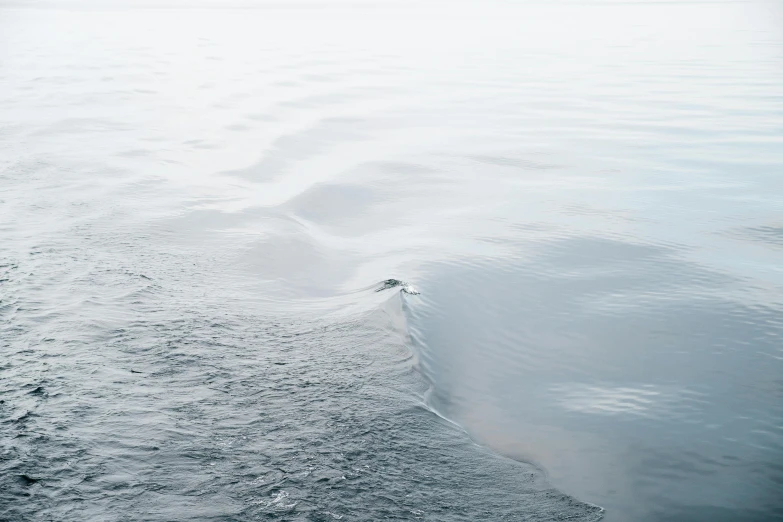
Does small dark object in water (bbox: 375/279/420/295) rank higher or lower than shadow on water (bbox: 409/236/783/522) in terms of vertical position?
higher

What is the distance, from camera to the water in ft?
15.8

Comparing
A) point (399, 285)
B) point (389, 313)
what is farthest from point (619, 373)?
point (399, 285)

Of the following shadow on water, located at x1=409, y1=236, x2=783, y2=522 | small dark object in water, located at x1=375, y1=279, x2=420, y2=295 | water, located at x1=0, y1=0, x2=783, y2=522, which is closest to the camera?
water, located at x1=0, y1=0, x2=783, y2=522

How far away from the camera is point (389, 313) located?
7230 mm

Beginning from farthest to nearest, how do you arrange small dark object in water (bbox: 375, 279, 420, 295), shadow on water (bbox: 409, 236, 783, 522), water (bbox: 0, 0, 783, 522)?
small dark object in water (bbox: 375, 279, 420, 295), shadow on water (bbox: 409, 236, 783, 522), water (bbox: 0, 0, 783, 522)

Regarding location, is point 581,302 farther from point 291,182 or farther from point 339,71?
point 339,71

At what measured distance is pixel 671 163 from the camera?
13.1 metres

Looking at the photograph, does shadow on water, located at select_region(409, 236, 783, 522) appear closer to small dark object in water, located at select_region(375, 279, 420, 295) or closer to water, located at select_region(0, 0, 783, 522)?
water, located at select_region(0, 0, 783, 522)

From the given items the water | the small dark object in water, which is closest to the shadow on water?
the water

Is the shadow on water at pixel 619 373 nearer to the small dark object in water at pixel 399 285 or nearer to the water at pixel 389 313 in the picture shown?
the water at pixel 389 313

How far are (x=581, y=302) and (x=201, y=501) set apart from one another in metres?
4.69

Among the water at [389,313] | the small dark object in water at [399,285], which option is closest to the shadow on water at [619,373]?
the water at [389,313]

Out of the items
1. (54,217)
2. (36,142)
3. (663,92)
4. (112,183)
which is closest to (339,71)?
(663,92)

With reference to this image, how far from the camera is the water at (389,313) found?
15.8 ft
